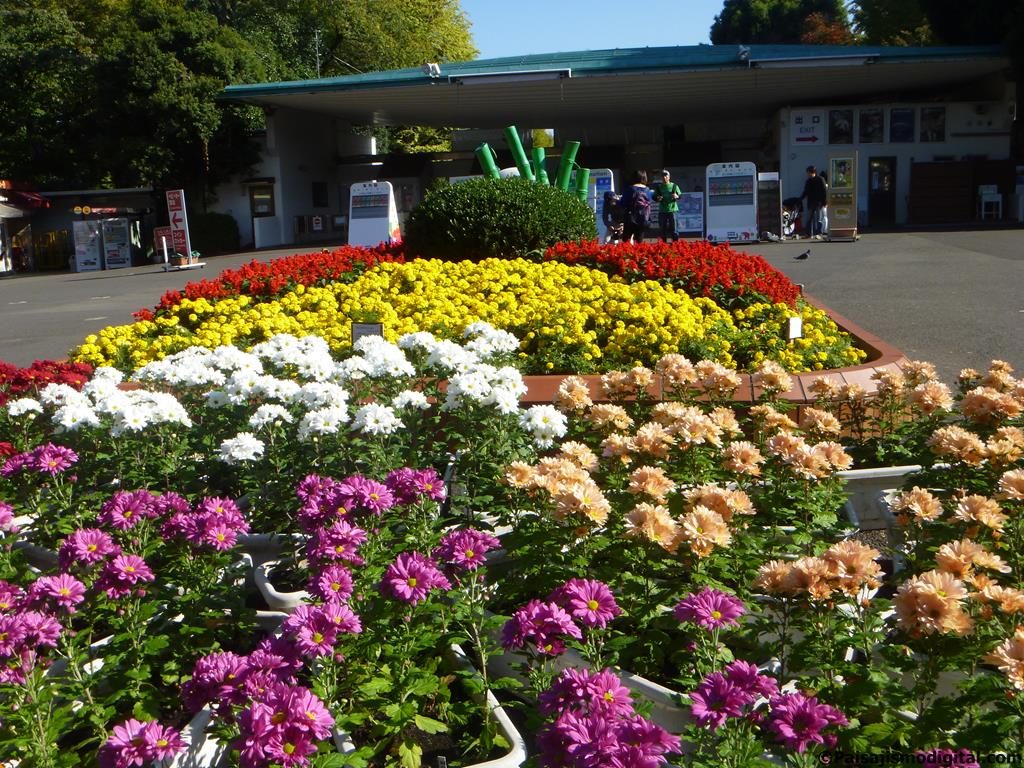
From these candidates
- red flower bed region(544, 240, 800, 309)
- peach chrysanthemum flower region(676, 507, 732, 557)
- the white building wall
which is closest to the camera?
peach chrysanthemum flower region(676, 507, 732, 557)

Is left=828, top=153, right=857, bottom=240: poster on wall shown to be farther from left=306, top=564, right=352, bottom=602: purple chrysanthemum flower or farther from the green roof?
left=306, top=564, right=352, bottom=602: purple chrysanthemum flower

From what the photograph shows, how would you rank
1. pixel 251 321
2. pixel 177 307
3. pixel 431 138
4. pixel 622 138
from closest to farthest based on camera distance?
pixel 251 321 → pixel 177 307 → pixel 622 138 → pixel 431 138

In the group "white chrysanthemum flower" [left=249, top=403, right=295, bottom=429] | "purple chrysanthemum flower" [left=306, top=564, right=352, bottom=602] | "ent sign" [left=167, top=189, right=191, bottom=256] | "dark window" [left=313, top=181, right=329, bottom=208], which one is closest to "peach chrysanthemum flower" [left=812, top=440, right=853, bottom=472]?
"purple chrysanthemum flower" [left=306, top=564, right=352, bottom=602]

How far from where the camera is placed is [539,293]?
7359mm

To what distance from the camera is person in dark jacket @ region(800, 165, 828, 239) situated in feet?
72.8

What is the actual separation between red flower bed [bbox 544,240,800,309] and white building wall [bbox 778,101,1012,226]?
21.7 meters

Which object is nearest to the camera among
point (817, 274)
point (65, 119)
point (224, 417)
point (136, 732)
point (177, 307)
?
point (136, 732)

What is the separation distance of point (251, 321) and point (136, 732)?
5.66m

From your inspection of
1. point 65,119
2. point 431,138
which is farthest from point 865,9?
point 65,119

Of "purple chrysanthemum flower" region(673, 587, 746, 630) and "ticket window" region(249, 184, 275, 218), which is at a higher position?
"ticket window" region(249, 184, 275, 218)

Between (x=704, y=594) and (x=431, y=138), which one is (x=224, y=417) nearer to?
(x=704, y=594)

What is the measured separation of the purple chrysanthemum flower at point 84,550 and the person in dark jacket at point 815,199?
2158cm

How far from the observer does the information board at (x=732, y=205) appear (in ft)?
73.8

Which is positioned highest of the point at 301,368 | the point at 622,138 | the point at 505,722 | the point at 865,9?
the point at 865,9
